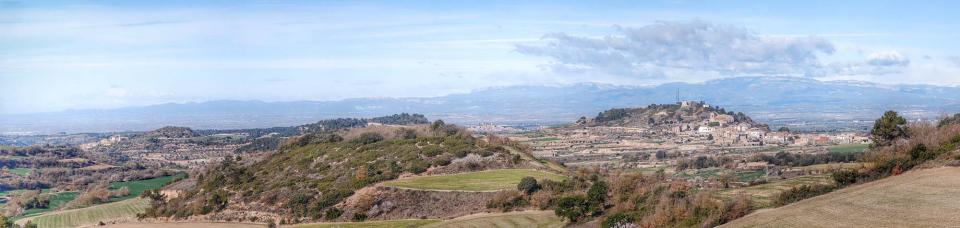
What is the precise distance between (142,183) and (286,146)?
20.0 metres

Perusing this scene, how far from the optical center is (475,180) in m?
49.6

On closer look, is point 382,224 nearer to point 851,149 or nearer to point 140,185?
point 851,149

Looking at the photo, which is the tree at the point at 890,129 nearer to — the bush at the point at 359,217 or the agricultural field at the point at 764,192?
the agricultural field at the point at 764,192

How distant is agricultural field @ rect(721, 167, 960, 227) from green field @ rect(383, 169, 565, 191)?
21.0 metres

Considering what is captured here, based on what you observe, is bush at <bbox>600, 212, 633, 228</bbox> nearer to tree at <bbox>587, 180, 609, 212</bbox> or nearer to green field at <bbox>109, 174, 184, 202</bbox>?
tree at <bbox>587, 180, 609, 212</bbox>

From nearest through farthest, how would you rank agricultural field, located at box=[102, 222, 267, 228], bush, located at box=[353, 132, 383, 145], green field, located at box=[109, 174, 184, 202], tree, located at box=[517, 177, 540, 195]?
tree, located at box=[517, 177, 540, 195]
agricultural field, located at box=[102, 222, 267, 228]
bush, located at box=[353, 132, 383, 145]
green field, located at box=[109, 174, 184, 202]

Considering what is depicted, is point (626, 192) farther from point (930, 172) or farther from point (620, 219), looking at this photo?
point (930, 172)

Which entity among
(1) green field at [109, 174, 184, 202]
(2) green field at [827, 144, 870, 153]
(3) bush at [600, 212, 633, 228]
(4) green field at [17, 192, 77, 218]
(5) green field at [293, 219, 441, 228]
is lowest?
(4) green field at [17, 192, 77, 218]

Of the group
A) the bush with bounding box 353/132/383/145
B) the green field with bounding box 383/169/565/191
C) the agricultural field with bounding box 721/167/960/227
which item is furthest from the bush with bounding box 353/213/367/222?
the bush with bounding box 353/132/383/145

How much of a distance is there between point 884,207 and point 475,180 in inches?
1165

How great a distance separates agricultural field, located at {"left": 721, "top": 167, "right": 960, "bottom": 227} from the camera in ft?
66.8

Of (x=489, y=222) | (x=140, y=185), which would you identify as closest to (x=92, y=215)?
(x=140, y=185)

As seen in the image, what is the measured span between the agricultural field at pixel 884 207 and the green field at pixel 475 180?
21039mm

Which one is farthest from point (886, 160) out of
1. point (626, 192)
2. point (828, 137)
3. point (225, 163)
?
point (828, 137)
